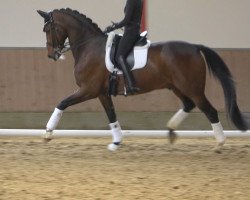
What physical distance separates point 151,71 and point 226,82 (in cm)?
114

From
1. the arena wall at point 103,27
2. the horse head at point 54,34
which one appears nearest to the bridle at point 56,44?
the horse head at point 54,34

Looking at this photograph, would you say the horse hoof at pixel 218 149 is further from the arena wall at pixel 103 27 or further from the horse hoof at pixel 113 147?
the arena wall at pixel 103 27

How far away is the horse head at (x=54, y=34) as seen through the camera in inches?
333

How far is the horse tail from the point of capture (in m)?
8.16

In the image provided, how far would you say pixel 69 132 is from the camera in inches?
346

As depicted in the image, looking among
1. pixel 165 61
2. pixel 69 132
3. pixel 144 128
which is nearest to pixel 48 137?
pixel 69 132

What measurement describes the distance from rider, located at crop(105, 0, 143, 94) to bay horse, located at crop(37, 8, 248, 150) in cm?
18

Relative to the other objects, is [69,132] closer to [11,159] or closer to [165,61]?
[11,159]

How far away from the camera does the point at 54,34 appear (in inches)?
334

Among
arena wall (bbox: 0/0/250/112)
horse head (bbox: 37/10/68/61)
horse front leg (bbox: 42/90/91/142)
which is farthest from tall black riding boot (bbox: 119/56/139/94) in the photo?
arena wall (bbox: 0/0/250/112)

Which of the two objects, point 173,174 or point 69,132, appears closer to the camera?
point 173,174

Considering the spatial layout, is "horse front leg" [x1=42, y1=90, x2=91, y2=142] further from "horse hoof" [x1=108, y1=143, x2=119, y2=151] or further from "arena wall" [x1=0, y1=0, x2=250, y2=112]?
"arena wall" [x1=0, y1=0, x2=250, y2=112]

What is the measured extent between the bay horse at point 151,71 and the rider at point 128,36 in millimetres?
178

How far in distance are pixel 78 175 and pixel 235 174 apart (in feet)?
6.11
